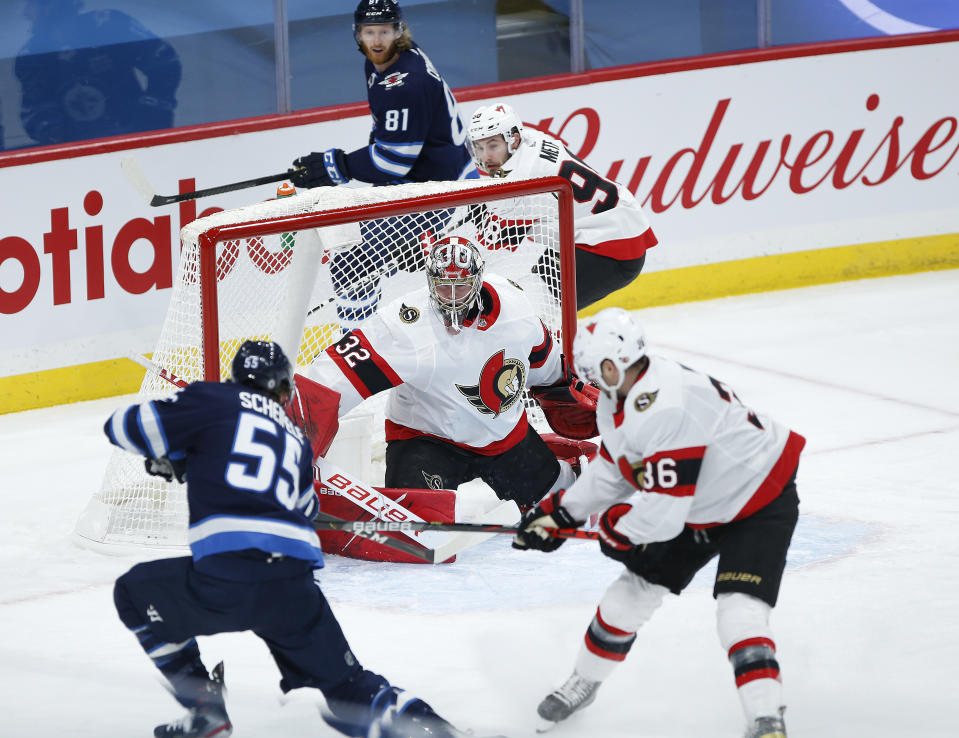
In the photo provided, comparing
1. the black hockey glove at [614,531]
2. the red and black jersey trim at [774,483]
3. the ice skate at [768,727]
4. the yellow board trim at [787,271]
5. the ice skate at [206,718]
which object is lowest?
the yellow board trim at [787,271]

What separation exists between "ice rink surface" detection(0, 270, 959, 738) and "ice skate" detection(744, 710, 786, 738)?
196 millimetres

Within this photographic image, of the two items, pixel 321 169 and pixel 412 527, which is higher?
pixel 321 169

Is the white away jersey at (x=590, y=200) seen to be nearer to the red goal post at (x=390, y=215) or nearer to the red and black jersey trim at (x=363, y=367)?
the red goal post at (x=390, y=215)

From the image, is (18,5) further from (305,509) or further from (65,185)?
(305,509)

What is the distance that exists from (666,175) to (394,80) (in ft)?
6.87

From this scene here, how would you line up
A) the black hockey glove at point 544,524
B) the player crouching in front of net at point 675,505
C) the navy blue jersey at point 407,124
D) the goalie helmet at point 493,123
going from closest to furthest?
A: the player crouching in front of net at point 675,505 < the black hockey glove at point 544,524 < the goalie helmet at point 493,123 < the navy blue jersey at point 407,124

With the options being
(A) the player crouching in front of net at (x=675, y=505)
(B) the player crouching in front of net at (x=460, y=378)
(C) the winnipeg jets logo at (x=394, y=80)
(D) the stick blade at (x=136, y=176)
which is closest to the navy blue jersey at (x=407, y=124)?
(C) the winnipeg jets logo at (x=394, y=80)

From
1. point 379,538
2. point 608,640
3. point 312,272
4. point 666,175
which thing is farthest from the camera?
point 666,175

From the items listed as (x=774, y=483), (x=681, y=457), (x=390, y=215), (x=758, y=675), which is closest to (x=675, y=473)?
(x=681, y=457)

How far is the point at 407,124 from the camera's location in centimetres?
470

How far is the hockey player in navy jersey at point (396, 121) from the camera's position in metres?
4.65

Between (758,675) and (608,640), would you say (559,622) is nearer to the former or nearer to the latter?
(608,640)

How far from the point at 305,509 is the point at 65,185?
287 centimetres

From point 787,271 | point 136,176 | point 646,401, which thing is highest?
point 646,401
